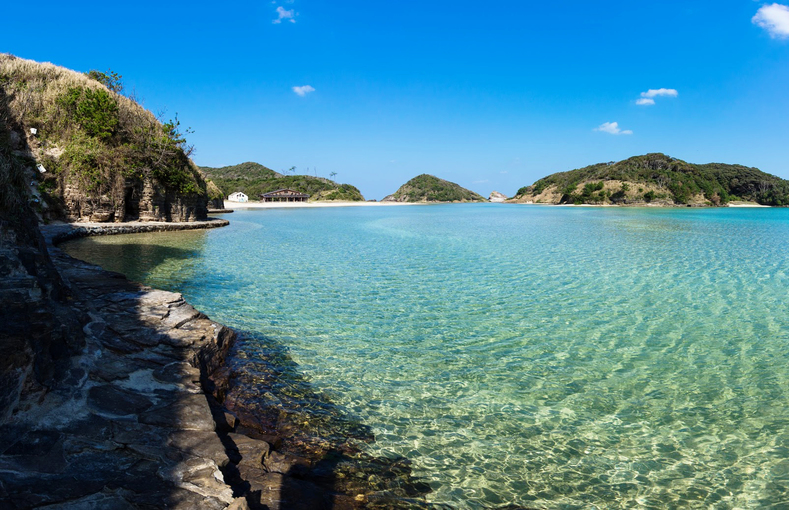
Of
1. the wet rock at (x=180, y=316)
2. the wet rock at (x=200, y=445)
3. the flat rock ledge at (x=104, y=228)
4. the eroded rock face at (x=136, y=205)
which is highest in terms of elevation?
the eroded rock face at (x=136, y=205)

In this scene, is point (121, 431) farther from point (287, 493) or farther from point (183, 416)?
point (287, 493)

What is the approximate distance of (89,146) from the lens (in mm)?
27156

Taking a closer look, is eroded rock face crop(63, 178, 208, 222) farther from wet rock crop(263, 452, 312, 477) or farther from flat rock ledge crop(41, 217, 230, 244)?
wet rock crop(263, 452, 312, 477)

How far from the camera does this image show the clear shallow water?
4266 mm

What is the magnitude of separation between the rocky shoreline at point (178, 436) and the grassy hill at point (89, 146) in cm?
2463

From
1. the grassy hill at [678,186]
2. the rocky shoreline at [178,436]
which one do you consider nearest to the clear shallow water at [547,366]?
the rocky shoreline at [178,436]

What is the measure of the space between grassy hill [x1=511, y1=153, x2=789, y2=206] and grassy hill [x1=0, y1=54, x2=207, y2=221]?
124 meters

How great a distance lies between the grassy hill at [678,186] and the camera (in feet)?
400

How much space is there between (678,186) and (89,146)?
142 meters

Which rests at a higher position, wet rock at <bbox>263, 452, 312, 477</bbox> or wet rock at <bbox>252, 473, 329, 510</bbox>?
wet rock at <bbox>252, 473, 329, 510</bbox>

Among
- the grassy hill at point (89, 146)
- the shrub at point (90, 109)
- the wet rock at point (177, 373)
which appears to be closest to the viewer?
the wet rock at point (177, 373)

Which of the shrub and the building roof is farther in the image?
the building roof

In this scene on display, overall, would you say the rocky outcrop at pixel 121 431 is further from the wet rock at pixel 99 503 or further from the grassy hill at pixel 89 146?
the grassy hill at pixel 89 146

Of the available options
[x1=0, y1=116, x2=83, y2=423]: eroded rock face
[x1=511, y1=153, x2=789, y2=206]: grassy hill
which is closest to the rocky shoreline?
[x1=0, y1=116, x2=83, y2=423]: eroded rock face
